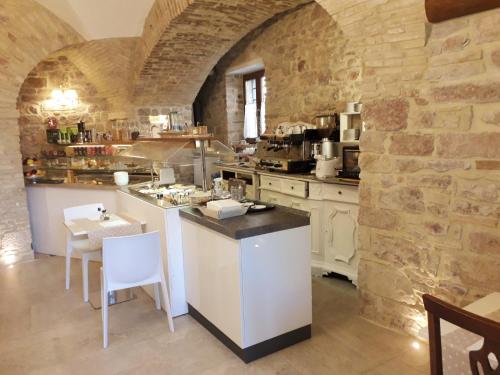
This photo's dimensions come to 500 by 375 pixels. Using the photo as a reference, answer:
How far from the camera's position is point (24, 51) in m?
4.92

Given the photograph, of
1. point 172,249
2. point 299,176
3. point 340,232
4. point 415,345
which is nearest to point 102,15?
point 299,176

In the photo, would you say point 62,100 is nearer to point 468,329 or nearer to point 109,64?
point 109,64

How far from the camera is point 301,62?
18.0ft

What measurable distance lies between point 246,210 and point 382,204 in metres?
1.04

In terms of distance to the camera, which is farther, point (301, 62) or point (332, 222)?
point (301, 62)

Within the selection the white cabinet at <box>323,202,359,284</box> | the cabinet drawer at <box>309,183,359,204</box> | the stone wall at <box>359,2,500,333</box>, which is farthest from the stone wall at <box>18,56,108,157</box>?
the stone wall at <box>359,2,500,333</box>

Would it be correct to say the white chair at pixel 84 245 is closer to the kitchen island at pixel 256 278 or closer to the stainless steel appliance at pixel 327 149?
the kitchen island at pixel 256 278

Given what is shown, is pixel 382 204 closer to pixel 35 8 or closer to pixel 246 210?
pixel 246 210

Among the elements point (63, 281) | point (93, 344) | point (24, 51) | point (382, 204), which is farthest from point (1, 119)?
point (382, 204)

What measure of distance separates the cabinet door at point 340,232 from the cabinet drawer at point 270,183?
29.6 inches

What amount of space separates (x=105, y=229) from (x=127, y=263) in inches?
27.2

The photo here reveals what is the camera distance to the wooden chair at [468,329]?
1213 mm

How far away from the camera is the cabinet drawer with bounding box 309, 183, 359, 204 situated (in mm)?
3744

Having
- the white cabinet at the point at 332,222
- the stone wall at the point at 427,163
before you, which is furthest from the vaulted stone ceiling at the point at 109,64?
the stone wall at the point at 427,163
